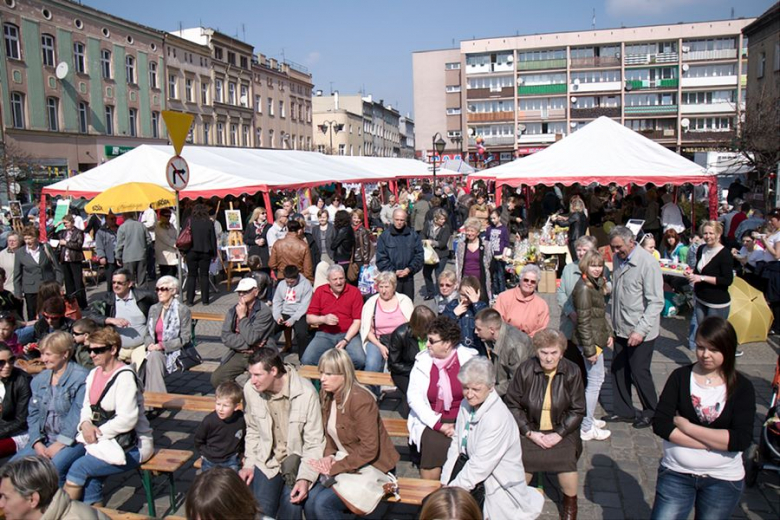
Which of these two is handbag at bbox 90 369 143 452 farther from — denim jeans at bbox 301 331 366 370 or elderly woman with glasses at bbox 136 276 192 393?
denim jeans at bbox 301 331 366 370

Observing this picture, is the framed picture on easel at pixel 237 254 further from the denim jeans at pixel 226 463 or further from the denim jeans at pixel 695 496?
the denim jeans at pixel 695 496

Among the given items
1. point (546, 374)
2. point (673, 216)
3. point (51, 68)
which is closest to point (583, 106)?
point (51, 68)

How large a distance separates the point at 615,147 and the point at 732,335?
1185 centimetres

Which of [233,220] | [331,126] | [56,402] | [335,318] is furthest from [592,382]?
[331,126]

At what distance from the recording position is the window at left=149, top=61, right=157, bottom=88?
1557 inches

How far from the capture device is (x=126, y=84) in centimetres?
3719

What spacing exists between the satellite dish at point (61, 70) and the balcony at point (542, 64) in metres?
51.1

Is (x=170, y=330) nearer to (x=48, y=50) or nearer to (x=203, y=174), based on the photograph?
(x=203, y=174)

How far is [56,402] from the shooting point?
4.71 m

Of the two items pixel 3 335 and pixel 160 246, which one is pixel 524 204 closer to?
pixel 160 246

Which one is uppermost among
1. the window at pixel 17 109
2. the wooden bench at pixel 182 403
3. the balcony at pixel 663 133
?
the balcony at pixel 663 133

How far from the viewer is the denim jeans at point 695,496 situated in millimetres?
3361

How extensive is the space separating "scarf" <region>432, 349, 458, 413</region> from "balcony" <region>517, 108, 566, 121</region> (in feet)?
228

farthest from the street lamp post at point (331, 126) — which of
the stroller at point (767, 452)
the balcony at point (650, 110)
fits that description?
the stroller at point (767, 452)
